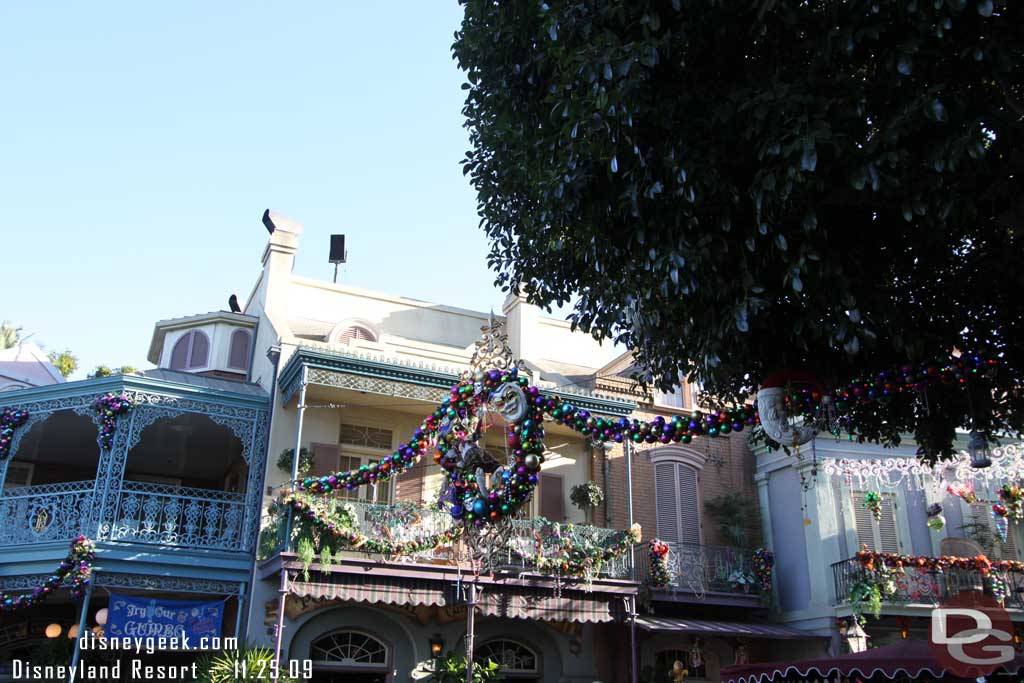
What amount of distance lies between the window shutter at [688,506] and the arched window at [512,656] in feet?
13.2

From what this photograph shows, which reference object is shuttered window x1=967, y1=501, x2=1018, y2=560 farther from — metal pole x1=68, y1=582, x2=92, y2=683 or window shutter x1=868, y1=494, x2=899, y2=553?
metal pole x1=68, y1=582, x2=92, y2=683

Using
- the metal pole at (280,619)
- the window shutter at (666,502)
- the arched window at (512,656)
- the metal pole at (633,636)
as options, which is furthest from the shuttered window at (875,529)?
the metal pole at (280,619)

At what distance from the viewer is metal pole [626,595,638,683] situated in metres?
15.3

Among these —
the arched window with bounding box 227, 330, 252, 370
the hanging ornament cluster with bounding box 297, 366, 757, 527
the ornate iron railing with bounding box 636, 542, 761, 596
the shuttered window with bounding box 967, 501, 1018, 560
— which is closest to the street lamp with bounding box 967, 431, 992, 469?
the hanging ornament cluster with bounding box 297, 366, 757, 527

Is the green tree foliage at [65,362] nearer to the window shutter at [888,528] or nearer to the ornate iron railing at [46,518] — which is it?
the ornate iron railing at [46,518]

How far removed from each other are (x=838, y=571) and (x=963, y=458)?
305 cm

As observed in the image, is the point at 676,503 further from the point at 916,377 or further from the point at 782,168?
the point at 782,168

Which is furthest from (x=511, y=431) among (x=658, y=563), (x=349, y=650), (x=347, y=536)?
(x=658, y=563)

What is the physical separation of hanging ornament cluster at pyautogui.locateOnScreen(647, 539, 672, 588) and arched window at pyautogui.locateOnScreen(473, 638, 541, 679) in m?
2.62

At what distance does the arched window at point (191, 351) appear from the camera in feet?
60.8

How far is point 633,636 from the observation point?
1571cm

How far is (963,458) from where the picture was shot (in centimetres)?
1612

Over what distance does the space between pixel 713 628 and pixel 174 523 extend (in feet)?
31.4

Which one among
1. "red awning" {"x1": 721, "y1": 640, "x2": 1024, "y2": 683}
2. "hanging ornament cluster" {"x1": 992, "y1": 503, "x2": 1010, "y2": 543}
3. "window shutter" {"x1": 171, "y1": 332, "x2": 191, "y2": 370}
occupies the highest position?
"window shutter" {"x1": 171, "y1": 332, "x2": 191, "y2": 370}
